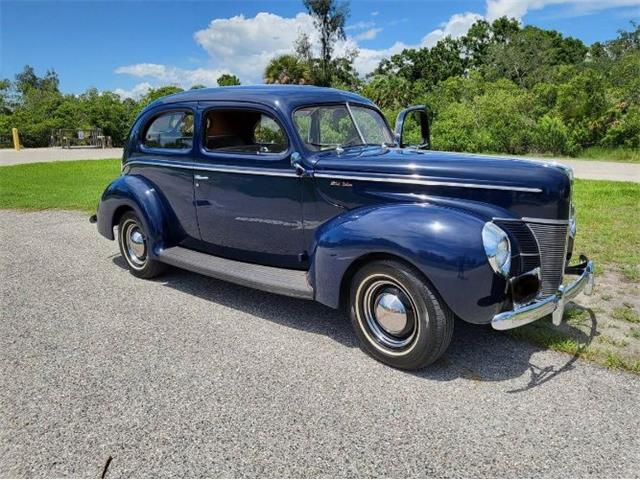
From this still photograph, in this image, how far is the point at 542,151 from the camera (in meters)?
18.9

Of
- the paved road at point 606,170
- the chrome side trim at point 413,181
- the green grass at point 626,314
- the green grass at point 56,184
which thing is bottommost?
the green grass at point 626,314

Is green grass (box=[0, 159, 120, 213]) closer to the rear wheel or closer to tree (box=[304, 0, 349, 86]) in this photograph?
the rear wheel

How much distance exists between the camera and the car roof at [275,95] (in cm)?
421

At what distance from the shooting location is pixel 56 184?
12.4 m

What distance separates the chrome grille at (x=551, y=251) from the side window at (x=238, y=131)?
2.28 m

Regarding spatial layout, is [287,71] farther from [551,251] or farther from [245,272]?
[551,251]

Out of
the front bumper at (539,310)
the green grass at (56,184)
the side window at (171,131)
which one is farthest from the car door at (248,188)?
the green grass at (56,184)

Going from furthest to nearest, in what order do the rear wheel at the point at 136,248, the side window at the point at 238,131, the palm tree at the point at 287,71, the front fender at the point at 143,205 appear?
the palm tree at the point at 287,71 → the rear wheel at the point at 136,248 → the front fender at the point at 143,205 → the side window at the point at 238,131

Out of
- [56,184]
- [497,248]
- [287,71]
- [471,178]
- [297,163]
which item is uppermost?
[287,71]

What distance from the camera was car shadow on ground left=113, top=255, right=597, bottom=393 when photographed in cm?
331

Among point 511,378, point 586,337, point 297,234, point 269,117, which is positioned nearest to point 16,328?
point 297,234

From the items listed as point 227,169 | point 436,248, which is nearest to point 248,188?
point 227,169

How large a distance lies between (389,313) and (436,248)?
58 centimetres

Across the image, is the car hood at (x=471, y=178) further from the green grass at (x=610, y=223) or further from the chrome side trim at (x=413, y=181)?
the green grass at (x=610, y=223)
